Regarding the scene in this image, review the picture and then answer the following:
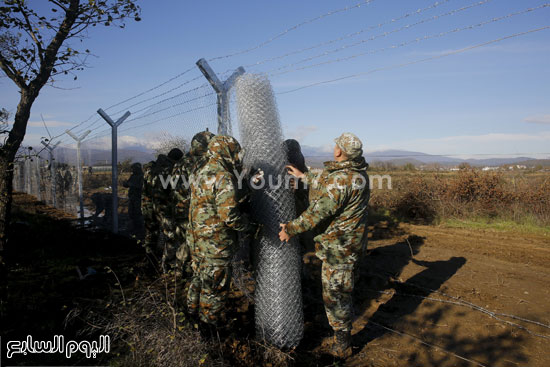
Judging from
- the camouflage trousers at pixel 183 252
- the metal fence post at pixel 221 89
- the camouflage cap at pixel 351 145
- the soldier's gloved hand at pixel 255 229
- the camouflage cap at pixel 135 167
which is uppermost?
the metal fence post at pixel 221 89

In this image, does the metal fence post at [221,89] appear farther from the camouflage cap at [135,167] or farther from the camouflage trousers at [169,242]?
the camouflage cap at [135,167]

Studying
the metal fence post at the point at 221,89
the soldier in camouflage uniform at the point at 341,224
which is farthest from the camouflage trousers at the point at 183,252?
the soldier in camouflage uniform at the point at 341,224

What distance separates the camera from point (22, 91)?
4160 millimetres

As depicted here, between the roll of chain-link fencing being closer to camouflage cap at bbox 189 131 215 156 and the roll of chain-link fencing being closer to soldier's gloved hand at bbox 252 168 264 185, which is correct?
soldier's gloved hand at bbox 252 168 264 185

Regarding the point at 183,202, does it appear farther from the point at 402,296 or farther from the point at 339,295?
the point at 402,296

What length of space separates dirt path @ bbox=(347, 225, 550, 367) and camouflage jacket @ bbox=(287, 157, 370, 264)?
3.16 feet

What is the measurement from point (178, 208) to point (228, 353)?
2.20m

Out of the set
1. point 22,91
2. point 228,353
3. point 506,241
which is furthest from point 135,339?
point 506,241

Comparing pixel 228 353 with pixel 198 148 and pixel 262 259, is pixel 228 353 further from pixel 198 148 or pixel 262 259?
pixel 198 148

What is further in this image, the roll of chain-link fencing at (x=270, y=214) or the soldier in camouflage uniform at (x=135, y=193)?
the soldier in camouflage uniform at (x=135, y=193)

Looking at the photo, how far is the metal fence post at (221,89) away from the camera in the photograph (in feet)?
13.2

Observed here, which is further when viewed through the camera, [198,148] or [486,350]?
[198,148]

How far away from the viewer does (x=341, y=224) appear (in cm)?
291

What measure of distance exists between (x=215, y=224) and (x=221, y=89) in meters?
1.82
